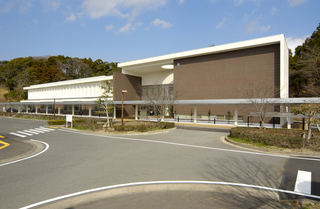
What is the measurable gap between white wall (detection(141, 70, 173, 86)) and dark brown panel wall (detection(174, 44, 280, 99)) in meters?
5.25

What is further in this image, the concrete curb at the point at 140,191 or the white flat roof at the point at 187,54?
the white flat roof at the point at 187,54

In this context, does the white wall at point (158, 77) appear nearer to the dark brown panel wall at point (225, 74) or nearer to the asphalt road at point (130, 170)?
the dark brown panel wall at point (225, 74)

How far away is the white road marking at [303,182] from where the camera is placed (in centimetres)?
495

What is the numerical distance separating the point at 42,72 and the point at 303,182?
83207mm

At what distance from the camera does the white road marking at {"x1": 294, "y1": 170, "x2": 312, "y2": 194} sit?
4.95 m

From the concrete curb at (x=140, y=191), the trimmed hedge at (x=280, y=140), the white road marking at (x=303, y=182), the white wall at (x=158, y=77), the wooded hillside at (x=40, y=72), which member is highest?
the wooded hillside at (x=40, y=72)

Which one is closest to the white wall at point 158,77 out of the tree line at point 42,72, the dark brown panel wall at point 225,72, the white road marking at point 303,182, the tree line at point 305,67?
the dark brown panel wall at point 225,72

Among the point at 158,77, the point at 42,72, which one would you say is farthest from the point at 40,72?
the point at 158,77

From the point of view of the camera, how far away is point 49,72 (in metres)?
69.5

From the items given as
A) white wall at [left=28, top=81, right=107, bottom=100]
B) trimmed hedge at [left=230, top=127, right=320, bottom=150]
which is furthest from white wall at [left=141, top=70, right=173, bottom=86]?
trimmed hedge at [left=230, top=127, right=320, bottom=150]

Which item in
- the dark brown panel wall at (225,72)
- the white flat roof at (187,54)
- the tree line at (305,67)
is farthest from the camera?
the tree line at (305,67)

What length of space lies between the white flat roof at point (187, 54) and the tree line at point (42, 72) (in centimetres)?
2858

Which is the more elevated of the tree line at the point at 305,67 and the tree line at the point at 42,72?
the tree line at the point at 42,72

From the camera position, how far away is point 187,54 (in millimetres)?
30062
